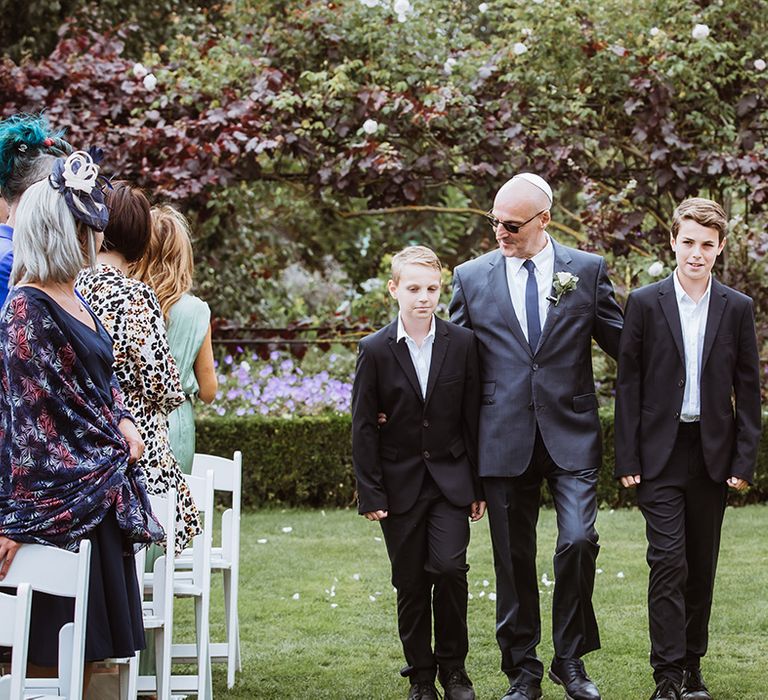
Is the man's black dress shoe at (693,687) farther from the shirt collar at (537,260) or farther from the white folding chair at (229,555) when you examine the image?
the white folding chair at (229,555)

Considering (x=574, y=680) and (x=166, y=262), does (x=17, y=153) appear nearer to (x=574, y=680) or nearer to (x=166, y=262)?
(x=166, y=262)

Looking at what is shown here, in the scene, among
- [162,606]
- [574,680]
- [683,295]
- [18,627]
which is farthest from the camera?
[683,295]

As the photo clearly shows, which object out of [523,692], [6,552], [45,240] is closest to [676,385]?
[523,692]

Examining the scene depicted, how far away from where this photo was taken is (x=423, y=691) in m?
4.44

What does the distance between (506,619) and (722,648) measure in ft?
4.15

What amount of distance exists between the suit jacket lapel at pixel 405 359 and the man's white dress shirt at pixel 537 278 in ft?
1.41

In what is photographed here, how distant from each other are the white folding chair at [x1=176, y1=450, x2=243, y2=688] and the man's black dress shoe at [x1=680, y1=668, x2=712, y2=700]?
168cm

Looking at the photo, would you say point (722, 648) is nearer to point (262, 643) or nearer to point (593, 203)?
point (262, 643)

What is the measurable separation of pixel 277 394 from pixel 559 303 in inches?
193

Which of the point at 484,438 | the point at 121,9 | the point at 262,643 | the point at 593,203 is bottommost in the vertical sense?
the point at 262,643

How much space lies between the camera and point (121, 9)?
12.3 m

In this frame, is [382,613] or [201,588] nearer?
[201,588]

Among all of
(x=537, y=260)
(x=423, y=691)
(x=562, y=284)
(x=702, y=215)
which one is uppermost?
(x=702, y=215)

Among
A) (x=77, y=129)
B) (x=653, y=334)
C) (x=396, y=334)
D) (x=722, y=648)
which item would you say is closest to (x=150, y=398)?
(x=396, y=334)
